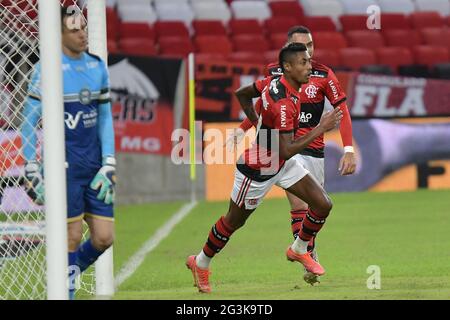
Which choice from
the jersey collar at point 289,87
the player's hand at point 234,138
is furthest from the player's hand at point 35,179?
the player's hand at point 234,138

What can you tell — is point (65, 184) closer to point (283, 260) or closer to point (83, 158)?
point (83, 158)

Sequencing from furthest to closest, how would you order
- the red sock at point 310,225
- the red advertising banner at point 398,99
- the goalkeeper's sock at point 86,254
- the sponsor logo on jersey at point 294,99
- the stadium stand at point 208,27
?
1. the stadium stand at point 208,27
2. the red advertising banner at point 398,99
3. the red sock at point 310,225
4. the sponsor logo on jersey at point 294,99
5. the goalkeeper's sock at point 86,254

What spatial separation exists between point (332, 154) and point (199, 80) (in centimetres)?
240

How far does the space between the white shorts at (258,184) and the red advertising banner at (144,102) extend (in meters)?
9.19

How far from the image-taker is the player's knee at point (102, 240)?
837 centimetres

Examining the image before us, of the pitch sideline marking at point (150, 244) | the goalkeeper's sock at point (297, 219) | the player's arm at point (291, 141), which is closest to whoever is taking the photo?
the player's arm at point (291, 141)

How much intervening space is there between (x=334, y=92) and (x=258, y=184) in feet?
4.01

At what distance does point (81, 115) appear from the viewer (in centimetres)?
823

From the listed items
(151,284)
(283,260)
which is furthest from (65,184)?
(283,260)

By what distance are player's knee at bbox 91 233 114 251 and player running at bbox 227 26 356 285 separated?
2.18 m

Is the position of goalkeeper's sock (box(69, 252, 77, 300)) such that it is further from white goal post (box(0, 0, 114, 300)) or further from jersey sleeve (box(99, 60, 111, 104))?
jersey sleeve (box(99, 60, 111, 104))

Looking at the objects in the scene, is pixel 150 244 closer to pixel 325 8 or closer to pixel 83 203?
pixel 83 203

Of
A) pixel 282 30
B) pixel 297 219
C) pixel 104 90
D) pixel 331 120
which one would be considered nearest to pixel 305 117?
pixel 297 219

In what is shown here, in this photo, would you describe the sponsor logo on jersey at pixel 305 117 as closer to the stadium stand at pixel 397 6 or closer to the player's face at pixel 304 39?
the player's face at pixel 304 39
